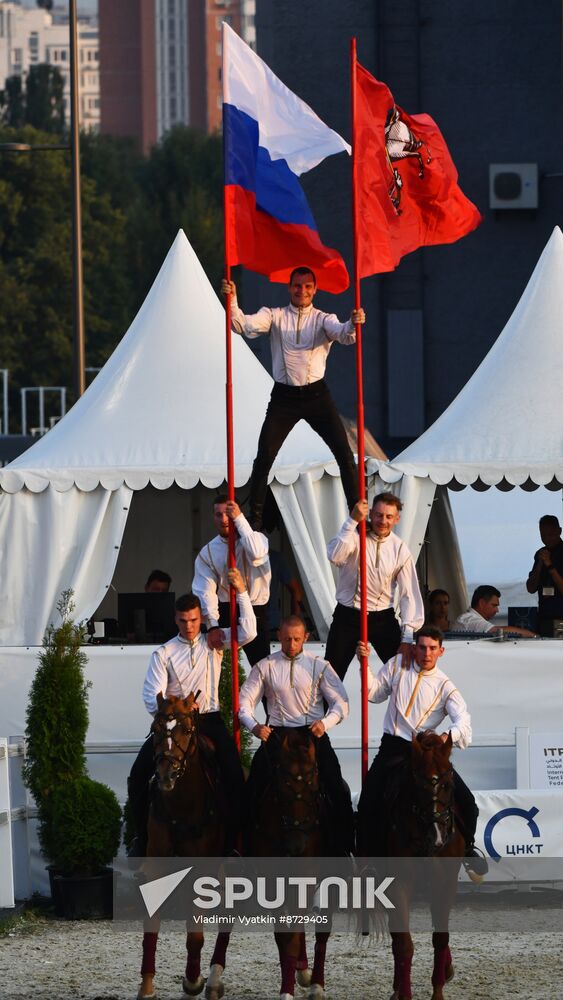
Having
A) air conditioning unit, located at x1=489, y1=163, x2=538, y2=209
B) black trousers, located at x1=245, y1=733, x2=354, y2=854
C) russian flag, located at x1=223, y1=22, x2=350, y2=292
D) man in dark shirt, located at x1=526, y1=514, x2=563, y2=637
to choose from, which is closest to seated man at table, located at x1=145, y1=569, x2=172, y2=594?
man in dark shirt, located at x1=526, y1=514, x2=563, y2=637

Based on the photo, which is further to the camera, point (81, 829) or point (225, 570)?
point (81, 829)

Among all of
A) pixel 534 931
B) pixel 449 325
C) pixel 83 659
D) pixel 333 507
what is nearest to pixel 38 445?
pixel 333 507

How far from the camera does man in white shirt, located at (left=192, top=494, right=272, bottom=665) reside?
10.8m

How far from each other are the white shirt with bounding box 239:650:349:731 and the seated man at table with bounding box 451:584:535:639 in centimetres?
457

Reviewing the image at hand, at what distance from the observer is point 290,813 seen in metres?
9.27

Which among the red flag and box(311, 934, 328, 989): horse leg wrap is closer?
box(311, 934, 328, 989): horse leg wrap

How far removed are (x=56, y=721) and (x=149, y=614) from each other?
2869 millimetres

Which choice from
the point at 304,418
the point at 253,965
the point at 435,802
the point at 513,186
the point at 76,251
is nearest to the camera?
the point at 435,802

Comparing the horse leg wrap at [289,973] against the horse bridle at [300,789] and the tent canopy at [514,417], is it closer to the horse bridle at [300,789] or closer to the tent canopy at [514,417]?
the horse bridle at [300,789]

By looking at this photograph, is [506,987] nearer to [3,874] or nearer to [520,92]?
[3,874]

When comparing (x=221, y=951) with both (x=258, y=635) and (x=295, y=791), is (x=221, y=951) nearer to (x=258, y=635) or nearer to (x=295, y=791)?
(x=295, y=791)

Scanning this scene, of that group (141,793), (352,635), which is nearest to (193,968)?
(141,793)

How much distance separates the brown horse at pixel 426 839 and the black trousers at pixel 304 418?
2.51 m

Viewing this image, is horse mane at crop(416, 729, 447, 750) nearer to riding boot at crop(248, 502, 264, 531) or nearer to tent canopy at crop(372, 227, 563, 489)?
riding boot at crop(248, 502, 264, 531)
